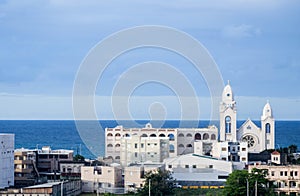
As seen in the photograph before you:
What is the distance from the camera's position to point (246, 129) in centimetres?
6088

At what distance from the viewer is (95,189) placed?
4559 cm

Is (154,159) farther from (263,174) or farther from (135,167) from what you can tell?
(263,174)

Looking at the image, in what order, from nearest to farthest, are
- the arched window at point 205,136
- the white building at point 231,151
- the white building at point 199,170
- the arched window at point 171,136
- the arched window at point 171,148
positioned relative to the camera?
1. the white building at point 199,170
2. the white building at point 231,151
3. the arched window at point 171,148
4. the arched window at point 171,136
5. the arched window at point 205,136

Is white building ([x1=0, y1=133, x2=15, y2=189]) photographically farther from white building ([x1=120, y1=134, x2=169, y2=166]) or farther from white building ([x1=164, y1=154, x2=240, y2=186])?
white building ([x1=120, y1=134, x2=169, y2=166])

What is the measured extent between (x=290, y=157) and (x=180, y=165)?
892cm

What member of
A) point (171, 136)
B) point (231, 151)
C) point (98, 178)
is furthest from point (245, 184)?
point (171, 136)

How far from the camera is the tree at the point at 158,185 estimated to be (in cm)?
4038

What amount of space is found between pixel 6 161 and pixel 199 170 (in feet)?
39.3

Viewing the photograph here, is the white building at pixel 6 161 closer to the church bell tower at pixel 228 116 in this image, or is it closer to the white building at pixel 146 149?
the white building at pixel 146 149

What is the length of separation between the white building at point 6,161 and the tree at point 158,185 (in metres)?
7.92

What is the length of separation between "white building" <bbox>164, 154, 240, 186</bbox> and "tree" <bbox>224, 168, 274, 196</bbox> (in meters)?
5.39

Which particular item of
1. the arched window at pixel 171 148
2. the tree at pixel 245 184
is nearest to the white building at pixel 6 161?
the tree at pixel 245 184

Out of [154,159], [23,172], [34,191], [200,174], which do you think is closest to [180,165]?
[200,174]

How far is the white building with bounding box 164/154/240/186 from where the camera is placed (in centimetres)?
4672
